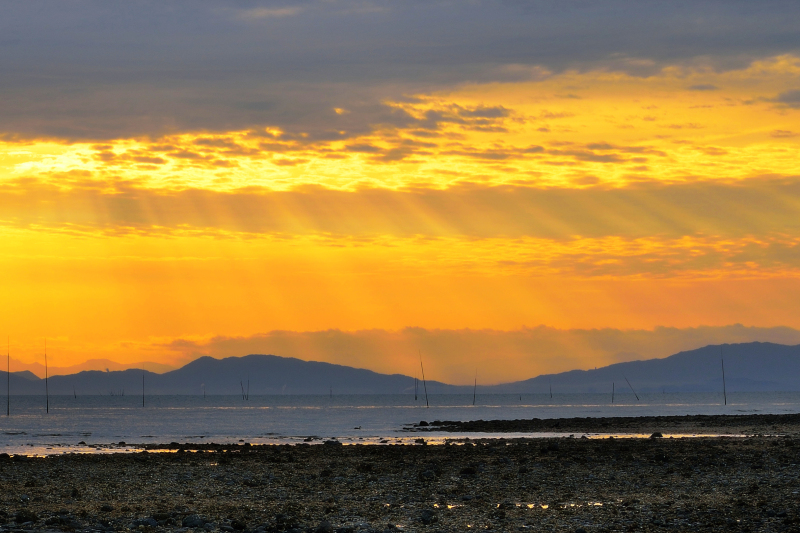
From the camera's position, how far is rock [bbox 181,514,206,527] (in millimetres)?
24109

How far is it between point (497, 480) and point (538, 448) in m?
16.3

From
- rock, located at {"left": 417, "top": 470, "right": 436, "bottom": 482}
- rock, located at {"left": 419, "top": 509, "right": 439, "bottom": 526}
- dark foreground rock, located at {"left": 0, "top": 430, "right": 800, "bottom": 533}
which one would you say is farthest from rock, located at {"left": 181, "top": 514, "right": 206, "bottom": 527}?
rock, located at {"left": 417, "top": 470, "right": 436, "bottom": 482}

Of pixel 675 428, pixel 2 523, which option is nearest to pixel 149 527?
pixel 2 523

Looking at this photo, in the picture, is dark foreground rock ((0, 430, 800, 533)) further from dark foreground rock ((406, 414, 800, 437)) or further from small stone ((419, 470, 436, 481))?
dark foreground rock ((406, 414, 800, 437))

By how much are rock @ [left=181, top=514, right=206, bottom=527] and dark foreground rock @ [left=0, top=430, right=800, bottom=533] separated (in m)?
0.03

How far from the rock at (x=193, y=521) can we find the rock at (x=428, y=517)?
20.5 ft

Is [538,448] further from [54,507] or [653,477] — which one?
[54,507]

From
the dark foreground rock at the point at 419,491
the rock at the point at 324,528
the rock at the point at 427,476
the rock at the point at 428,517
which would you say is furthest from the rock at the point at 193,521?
the rock at the point at 427,476

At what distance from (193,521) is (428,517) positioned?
6.72 metres

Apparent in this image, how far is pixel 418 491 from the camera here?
3091cm

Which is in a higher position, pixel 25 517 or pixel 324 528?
pixel 25 517

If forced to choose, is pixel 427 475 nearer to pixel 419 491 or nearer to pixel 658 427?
pixel 419 491

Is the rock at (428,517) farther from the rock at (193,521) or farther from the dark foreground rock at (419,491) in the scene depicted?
the rock at (193,521)

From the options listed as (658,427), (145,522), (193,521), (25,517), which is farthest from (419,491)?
(658,427)
